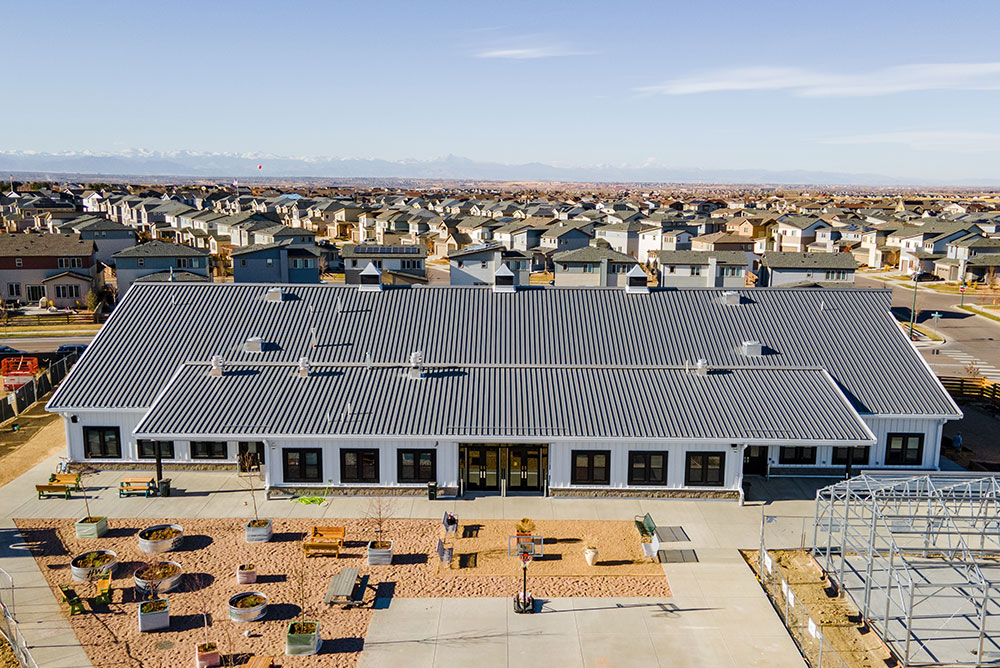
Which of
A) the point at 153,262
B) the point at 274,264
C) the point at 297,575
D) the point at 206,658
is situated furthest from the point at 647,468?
the point at 153,262

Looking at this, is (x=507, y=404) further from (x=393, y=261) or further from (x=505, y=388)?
(x=393, y=261)

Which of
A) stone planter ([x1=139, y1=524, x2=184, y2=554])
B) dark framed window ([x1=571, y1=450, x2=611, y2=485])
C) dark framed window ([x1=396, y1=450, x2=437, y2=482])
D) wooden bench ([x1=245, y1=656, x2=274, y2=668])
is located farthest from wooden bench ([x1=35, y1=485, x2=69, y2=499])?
dark framed window ([x1=571, y1=450, x2=611, y2=485])

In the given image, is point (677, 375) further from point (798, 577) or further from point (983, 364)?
point (983, 364)

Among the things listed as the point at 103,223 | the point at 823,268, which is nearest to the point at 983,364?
the point at 823,268

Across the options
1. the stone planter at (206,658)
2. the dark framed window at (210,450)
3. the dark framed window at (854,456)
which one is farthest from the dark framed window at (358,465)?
the dark framed window at (854,456)

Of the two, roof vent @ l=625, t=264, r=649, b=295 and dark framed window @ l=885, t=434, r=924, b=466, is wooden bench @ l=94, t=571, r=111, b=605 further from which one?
dark framed window @ l=885, t=434, r=924, b=466
